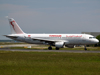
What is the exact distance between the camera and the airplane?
57031mm

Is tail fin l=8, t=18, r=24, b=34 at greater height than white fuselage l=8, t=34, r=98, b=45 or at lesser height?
greater

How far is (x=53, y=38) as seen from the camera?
195 ft

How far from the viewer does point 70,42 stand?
58.0 metres

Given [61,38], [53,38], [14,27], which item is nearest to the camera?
[61,38]

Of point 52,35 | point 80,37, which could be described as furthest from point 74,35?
point 52,35
